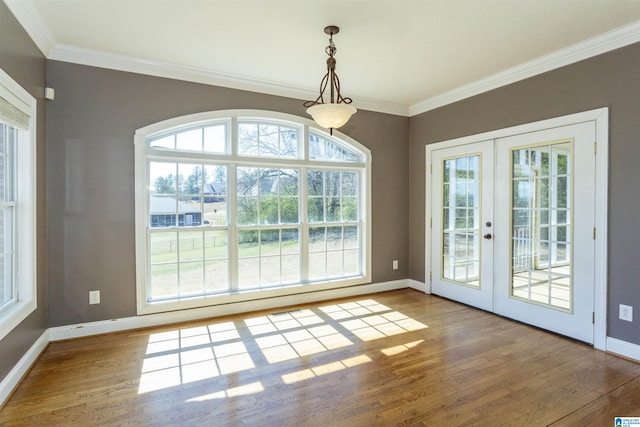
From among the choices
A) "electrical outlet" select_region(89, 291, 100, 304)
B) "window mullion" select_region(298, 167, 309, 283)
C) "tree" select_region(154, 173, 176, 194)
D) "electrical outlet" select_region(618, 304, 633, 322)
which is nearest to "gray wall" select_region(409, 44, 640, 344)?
"electrical outlet" select_region(618, 304, 633, 322)

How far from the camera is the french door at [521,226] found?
10.1 ft

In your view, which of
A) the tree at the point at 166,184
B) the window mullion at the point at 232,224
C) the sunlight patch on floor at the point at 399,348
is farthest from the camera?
the window mullion at the point at 232,224

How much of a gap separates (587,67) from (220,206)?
3.87 meters

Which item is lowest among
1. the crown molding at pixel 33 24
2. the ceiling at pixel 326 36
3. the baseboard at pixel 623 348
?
the baseboard at pixel 623 348

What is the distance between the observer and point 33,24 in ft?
8.48

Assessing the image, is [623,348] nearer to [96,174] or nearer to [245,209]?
[245,209]

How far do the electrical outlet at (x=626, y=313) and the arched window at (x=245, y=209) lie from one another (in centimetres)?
268

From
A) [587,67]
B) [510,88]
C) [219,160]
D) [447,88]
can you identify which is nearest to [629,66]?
[587,67]

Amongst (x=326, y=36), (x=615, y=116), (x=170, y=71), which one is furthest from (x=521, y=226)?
(x=170, y=71)

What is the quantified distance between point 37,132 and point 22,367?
1.84 meters

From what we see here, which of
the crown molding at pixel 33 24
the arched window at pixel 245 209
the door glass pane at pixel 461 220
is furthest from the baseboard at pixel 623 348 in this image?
the crown molding at pixel 33 24

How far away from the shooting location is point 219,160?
Answer: 3.79 metres

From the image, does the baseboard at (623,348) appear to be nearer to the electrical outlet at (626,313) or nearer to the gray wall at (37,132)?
the electrical outlet at (626,313)

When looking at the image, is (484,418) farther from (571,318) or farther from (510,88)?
(510,88)
